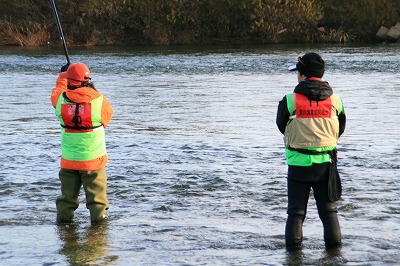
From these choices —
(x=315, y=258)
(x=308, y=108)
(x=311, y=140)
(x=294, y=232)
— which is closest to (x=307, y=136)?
(x=311, y=140)

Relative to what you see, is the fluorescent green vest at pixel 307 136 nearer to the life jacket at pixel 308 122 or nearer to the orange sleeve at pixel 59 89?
the life jacket at pixel 308 122

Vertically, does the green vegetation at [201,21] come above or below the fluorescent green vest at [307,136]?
below

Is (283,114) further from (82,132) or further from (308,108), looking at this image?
(82,132)

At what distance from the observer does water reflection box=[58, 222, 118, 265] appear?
6.96 m

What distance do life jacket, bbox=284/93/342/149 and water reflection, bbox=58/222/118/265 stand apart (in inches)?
69.8

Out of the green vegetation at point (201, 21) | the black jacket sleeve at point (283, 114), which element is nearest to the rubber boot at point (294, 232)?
the black jacket sleeve at point (283, 114)

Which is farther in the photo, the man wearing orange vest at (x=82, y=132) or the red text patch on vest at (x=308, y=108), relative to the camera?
the man wearing orange vest at (x=82, y=132)

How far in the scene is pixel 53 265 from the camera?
6793 millimetres

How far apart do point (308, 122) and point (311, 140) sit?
15 cm

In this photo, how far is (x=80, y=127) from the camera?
7828 mm

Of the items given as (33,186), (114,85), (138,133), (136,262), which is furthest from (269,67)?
(136,262)

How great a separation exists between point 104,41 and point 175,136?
4246 cm

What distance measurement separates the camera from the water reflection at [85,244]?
22.8 feet

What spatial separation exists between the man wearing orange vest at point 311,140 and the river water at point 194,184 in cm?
43
